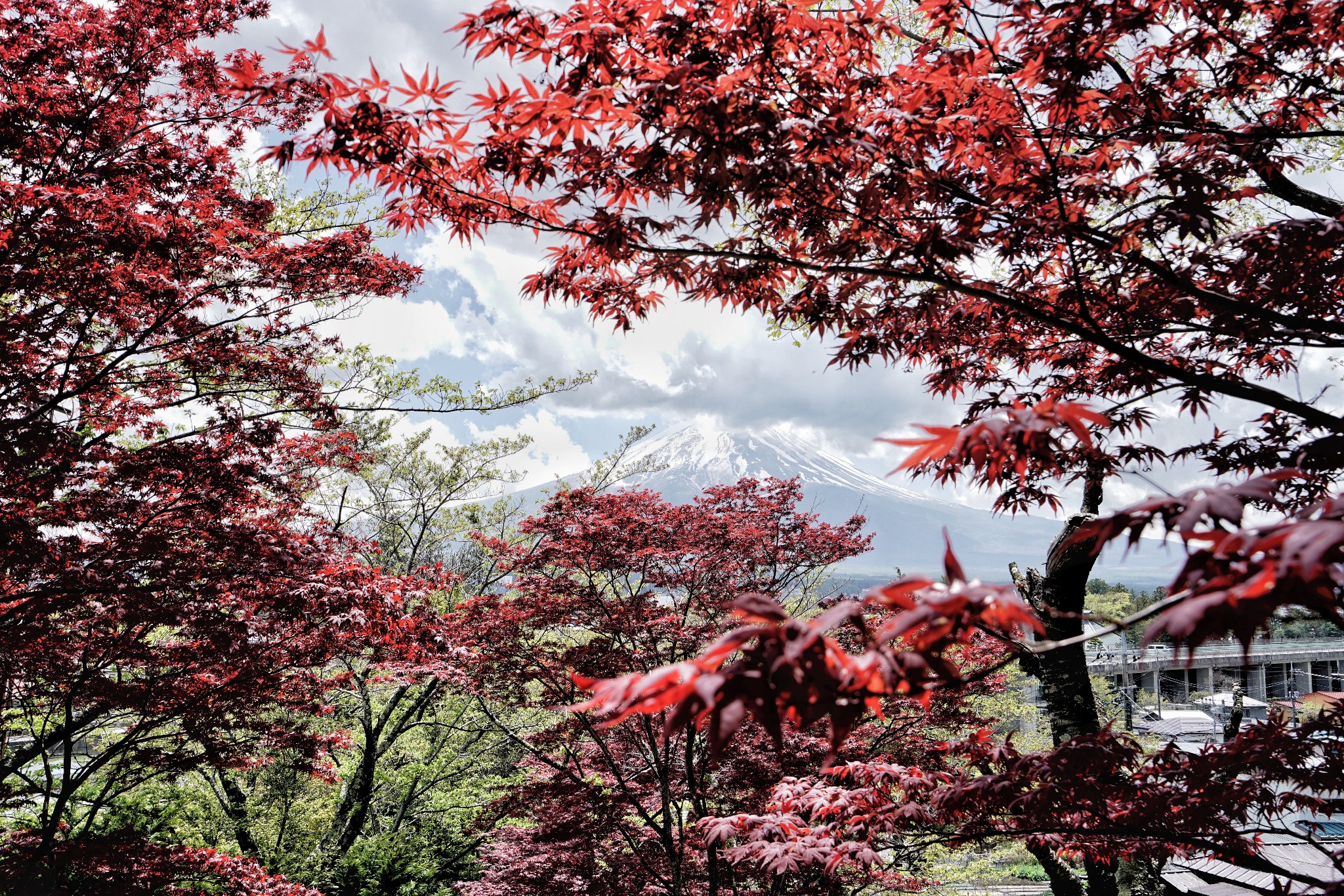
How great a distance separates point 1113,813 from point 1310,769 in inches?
33.3

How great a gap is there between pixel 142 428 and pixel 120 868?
11.6ft

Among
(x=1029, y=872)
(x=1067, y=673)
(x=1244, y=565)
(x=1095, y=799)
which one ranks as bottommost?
(x=1029, y=872)

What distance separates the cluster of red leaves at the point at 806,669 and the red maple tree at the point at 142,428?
168 inches

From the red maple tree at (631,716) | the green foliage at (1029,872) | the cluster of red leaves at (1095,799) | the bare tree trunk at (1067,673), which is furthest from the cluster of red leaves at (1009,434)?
the green foliage at (1029,872)

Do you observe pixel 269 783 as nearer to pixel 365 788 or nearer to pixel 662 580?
pixel 365 788

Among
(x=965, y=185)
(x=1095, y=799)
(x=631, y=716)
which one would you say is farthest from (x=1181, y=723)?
(x=965, y=185)

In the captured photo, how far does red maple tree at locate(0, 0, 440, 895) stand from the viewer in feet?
14.6

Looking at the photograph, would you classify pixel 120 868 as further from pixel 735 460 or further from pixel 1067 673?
pixel 735 460

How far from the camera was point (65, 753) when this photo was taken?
5375 millimetres

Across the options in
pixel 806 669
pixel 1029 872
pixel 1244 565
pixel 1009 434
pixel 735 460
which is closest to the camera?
pixel 1244 565

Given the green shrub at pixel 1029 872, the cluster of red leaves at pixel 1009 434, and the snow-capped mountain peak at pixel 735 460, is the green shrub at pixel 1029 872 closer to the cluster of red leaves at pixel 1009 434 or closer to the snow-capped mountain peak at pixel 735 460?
the cluster of red leaves at pixel 1009 434

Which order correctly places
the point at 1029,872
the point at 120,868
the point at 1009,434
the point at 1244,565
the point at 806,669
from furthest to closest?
the point at 1029,872 → the point at 120,868 → the point at 1009,434 → the point at 806,669 → the point at 1244,565

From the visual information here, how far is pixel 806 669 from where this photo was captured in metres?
1.30

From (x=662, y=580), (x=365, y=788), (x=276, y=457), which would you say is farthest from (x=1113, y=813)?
(x=365, y=788)
